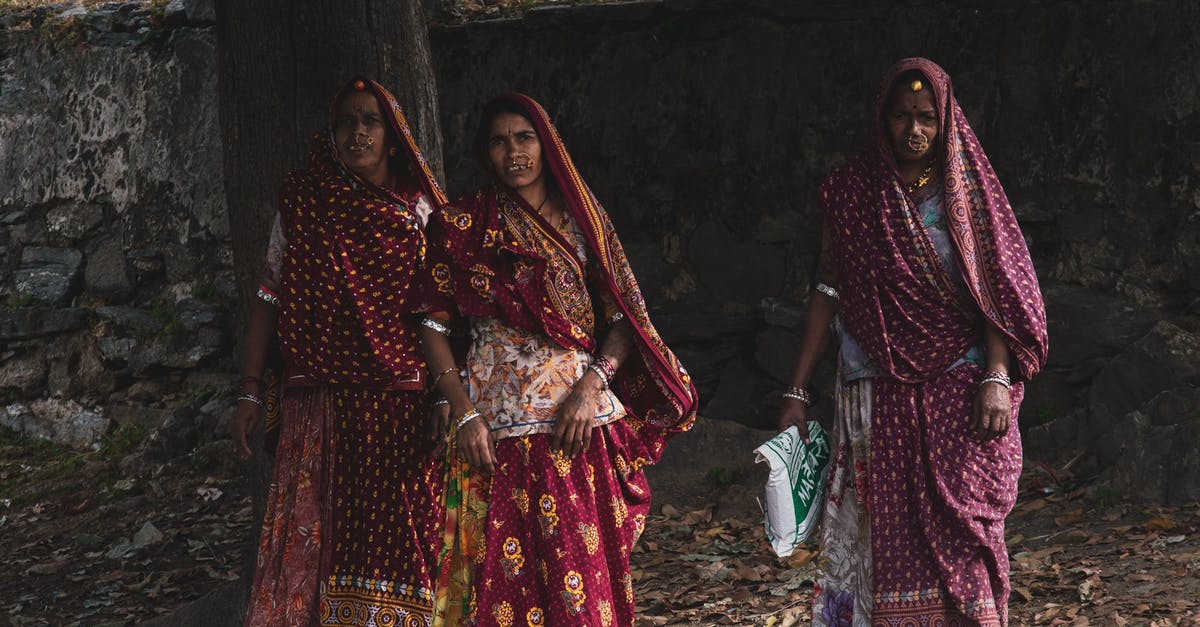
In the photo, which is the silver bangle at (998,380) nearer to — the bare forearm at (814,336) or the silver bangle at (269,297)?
the bare forearm at (814,336)

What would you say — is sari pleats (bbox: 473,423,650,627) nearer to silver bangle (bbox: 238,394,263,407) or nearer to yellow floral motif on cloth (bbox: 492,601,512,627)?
yellow floral motif on cloth (bbox: 492,601,512,627)

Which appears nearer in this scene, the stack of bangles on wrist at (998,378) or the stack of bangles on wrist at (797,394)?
the stack of bangles on wrist at (998,378)

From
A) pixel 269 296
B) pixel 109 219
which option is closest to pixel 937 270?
pixel 269 296

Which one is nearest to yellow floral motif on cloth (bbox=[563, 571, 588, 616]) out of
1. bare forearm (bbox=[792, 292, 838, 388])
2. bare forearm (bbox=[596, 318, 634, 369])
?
bare forearm (bbox=[596, 318, 634, 369])

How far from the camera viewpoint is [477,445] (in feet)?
11.7

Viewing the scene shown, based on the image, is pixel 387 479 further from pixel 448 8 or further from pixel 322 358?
pixel 448 8

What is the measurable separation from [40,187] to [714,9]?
4819mm

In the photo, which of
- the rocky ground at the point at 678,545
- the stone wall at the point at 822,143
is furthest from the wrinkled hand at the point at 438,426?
the stone wall at the point at 822,143

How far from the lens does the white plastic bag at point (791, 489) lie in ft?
12.7

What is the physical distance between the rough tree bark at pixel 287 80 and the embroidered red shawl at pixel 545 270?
1.30 meters

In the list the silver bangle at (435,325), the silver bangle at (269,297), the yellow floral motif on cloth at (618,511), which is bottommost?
the yellow floral motif on cloth at (618,511)

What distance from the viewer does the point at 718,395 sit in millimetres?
7598

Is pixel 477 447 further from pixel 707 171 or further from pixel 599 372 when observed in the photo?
pixel 707 171

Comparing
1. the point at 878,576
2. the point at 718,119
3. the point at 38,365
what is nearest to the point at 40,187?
the point at 38,365
